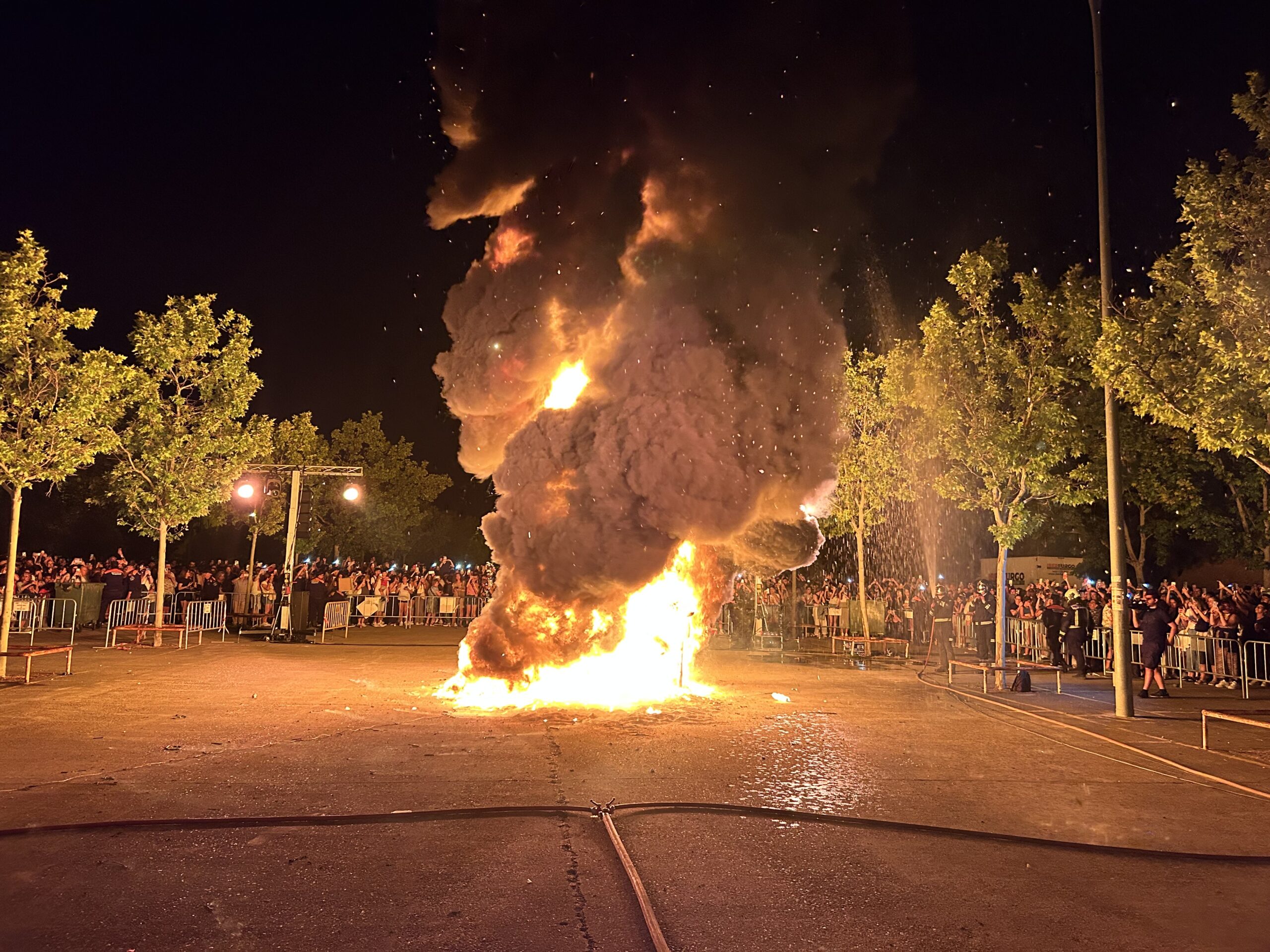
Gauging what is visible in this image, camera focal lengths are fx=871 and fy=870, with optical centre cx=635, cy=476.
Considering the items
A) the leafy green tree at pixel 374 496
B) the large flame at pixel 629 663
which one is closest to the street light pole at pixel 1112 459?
the large flame at pixel 629 663

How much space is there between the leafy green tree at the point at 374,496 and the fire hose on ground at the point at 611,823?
1505 inches

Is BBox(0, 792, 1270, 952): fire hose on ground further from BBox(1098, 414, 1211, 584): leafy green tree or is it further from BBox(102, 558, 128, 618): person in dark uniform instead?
BBox(1098, 414, 1211, 584): leafy green tree

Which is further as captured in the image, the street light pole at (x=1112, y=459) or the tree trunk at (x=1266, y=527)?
the tree trunk at (x=1266, y=527)

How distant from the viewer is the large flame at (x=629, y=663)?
42.4 feet

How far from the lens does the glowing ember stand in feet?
44.8

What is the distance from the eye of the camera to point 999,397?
59.3 ft

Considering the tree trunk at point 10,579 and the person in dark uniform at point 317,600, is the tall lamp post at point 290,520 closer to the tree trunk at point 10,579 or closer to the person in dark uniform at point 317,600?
the person in dark uniform at point 317,600

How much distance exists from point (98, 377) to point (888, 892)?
1554cm

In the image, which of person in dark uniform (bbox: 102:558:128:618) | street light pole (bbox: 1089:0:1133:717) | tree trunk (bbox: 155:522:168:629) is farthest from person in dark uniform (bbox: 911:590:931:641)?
person in dark uniform (bbox: 102:558:128:618)

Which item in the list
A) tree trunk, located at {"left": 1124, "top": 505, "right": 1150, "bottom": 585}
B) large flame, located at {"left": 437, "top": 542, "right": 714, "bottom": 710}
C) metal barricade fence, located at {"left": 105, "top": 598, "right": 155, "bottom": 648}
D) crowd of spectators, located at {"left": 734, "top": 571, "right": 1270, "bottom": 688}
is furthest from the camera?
tree trunk, located at {"left": 1124, "top": 505, "right": 1150, "bottom": 585}

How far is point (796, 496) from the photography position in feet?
46.2

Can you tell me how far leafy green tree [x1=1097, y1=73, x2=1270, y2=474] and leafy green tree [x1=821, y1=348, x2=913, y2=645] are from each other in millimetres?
8233

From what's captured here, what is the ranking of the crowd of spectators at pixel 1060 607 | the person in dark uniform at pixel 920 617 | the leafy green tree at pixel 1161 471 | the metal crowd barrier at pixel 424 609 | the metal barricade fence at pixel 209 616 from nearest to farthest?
the crowd of spectators at pixel 1060 607, the metal barricade fence at pixel 209 616, the person in dark uniform at pixel 920 617, the leafy green tree at pixel 1161 471, the metal crowd barrier at pixel 424 609

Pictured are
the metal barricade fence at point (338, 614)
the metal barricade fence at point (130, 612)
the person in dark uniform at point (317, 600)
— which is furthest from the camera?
the metal barricade fence at point (338, 614)
